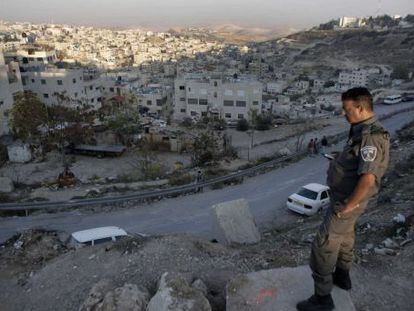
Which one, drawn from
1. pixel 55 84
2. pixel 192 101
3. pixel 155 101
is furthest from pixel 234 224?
pixel 155 101

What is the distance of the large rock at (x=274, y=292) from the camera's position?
5000 mm

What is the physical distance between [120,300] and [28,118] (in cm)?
2613

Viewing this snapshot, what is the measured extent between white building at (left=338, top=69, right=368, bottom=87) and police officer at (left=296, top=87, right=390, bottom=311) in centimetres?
7254

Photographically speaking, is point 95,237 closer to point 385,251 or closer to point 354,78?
point 385,251

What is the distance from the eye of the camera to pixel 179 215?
14.4 m

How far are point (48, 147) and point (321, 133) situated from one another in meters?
21.3

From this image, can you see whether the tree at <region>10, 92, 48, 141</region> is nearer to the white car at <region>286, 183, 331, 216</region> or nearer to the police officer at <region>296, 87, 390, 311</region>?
the white car at <region>286, 183, 331, 216</region>

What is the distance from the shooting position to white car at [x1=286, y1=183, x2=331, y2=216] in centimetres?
1377

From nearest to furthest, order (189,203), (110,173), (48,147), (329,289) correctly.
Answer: (329,289) → (189,203) → (110,173) → (48,147)

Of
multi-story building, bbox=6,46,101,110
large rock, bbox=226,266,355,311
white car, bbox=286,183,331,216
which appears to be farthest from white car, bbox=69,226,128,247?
multi-story building, bbox=6,46,101,110

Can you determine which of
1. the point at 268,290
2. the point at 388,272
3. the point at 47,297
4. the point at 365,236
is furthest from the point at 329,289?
the point at 47,297

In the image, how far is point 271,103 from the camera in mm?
51688

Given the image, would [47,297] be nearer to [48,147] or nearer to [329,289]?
[329,289]

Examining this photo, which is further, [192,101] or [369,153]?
[192,101]
